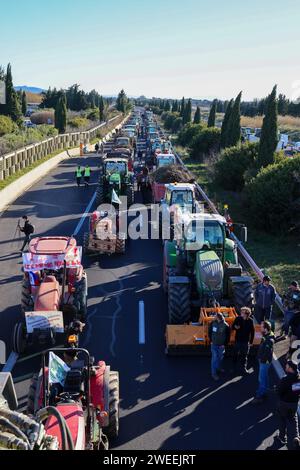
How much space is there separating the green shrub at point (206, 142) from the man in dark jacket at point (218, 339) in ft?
106

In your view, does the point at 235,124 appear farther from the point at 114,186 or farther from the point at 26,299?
the point at 26,299

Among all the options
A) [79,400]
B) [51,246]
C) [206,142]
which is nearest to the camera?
[79,400]

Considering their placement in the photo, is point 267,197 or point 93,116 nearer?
point 267,197

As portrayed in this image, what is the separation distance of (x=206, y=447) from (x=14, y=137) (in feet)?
123

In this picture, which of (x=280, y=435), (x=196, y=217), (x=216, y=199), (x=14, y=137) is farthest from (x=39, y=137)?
(x=280, y=435)

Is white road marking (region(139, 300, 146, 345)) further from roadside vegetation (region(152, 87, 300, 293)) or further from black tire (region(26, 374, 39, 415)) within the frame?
roadside vegetation (region(152, 87, 300, 293))

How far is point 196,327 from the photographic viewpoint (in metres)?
10.3

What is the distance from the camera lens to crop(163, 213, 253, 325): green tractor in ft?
36.7

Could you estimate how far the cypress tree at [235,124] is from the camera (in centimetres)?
3453

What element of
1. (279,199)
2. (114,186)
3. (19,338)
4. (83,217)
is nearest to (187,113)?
(114,186)

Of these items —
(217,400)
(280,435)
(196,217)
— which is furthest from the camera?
(196,217)

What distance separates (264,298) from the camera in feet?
36.4

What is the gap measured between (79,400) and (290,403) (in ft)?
9.92

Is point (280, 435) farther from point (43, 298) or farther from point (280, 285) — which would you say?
point (280, 285)
